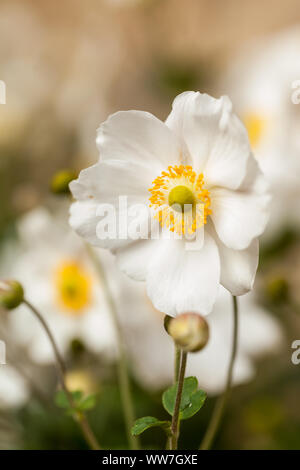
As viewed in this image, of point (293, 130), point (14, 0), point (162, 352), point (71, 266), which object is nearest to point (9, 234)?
point (71, 266)

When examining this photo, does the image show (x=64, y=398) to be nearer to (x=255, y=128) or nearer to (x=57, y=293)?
(x=57, y=293)

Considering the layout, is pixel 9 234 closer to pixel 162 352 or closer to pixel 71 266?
pixel 71 266

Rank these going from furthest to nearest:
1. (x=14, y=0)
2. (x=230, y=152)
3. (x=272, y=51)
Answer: (x=14, y=0), (x=272, y=51), (x=230, y=152)

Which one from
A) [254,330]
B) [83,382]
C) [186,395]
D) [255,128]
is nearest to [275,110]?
[255,128]

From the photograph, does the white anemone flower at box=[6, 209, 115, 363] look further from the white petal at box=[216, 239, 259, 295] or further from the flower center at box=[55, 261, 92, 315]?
the white petal at box=[216, 239, 259, 295]

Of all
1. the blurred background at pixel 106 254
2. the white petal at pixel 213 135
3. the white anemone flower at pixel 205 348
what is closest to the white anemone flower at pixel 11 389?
the blurred background at pixel 106 254

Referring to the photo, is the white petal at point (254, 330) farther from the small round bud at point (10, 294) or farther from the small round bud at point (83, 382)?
the small round bud at point (10, 294)
